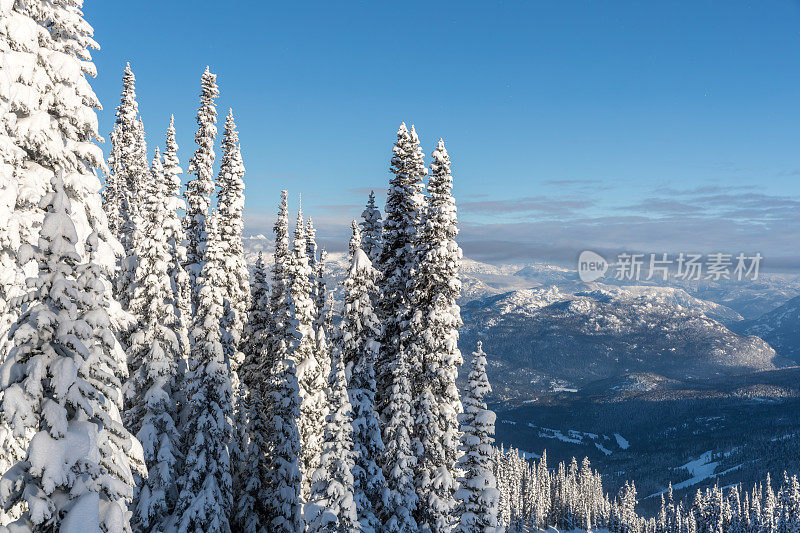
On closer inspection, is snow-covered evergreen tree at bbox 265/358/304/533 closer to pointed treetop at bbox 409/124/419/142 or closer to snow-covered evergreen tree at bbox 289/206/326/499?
snow-covered evergreen tree at bbox 289/206/326/499

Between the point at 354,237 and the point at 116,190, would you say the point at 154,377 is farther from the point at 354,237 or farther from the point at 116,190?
the point at 116,190

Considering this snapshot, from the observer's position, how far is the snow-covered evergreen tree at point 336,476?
2053cm

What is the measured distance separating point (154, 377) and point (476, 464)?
15323 millimetres

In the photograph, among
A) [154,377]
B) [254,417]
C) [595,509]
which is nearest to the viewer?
[154,377]

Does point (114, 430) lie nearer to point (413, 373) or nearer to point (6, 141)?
point (6, 141)

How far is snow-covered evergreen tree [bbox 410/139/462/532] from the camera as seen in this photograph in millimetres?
23938

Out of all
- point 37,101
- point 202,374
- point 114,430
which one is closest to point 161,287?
point 202,374

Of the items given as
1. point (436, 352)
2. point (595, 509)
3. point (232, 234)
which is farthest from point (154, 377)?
point (595, 509)

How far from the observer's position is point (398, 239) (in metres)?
27.0

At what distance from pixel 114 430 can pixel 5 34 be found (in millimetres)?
9342

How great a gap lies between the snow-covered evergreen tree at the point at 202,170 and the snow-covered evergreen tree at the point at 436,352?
48.0 ft

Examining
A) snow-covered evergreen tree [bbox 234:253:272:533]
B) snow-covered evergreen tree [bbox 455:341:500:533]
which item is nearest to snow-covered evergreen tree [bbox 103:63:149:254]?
snow-covered evergreen tree [bbox 234:253:272:533]

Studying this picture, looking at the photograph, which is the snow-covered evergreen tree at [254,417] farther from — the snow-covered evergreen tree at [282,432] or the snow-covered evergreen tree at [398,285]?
the snow-covered evergreen tree at [398,285]

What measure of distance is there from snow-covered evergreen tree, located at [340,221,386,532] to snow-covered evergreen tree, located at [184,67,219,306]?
12.0 meters
